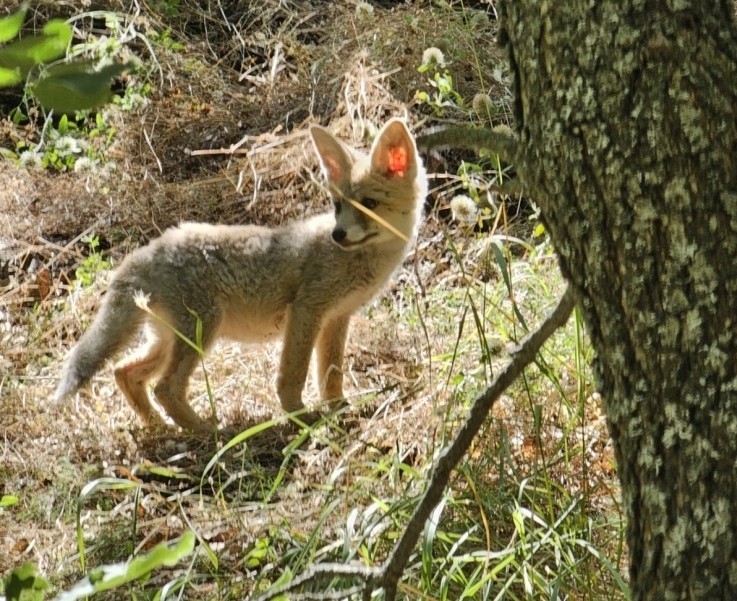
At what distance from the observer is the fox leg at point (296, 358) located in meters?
5.16

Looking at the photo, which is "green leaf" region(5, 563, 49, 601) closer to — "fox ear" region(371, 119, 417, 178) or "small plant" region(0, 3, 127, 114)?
"small plant" region(0, 3, 127, 114)

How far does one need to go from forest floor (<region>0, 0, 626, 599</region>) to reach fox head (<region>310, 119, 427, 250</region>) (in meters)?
0.27

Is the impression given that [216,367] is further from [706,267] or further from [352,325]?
[706,267]

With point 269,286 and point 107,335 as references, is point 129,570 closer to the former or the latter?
point 107,335

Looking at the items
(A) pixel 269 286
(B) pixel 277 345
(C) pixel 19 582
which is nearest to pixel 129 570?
(C) pixel 19 582

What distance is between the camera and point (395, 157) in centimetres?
530

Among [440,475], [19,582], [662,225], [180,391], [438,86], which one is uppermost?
[438,86]

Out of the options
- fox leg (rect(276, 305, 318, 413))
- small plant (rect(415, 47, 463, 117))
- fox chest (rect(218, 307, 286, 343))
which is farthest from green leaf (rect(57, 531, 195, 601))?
small plant (rect(415, 47, 463, 117))

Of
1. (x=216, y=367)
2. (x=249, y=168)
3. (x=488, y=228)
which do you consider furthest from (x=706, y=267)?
(x=249, y=168)

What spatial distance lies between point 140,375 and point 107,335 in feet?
0.94

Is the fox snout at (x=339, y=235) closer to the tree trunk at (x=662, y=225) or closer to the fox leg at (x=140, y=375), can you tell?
the fox leg at (x=140, y=375)

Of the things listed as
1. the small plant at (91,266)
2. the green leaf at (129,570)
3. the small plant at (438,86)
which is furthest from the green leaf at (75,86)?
the small plant at (438,86)

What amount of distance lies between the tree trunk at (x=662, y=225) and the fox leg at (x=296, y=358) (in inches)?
127

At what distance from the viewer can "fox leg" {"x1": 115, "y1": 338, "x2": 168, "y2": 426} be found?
5.20m
